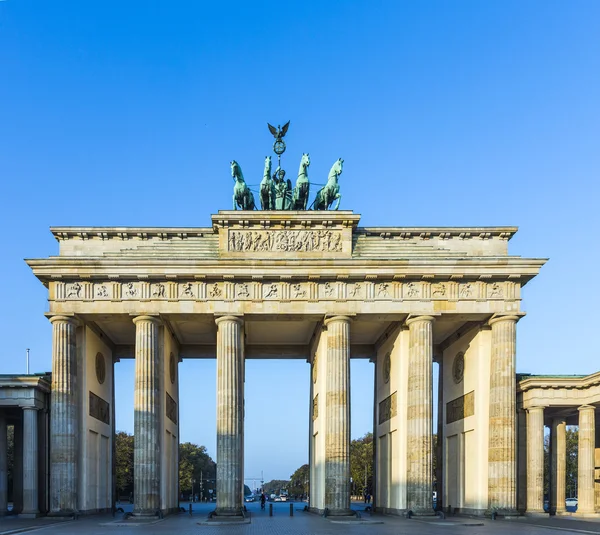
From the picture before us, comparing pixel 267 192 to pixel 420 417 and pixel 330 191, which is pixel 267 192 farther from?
pixel 420 417

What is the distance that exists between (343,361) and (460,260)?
28.6 ft

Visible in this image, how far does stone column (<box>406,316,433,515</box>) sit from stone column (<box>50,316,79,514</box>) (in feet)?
61.4

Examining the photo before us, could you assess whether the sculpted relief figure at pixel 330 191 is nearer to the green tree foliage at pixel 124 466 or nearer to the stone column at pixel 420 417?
the stone column at pixel 420 417

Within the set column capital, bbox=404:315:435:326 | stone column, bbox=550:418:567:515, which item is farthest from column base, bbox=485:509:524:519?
column capital, bbox=404:315:435:326

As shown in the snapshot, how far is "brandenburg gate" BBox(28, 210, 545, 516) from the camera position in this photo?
38.3 meters

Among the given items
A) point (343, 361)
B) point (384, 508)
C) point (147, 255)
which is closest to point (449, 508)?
point (384, 508)

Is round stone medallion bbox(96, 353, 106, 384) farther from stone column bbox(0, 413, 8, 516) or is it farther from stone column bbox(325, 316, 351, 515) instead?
stone column bbox(325, 316, 351, 515)

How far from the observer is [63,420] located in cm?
3825

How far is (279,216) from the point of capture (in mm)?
40438

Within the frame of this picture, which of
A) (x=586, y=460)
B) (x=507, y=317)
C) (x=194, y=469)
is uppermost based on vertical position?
(x=507, y=317)

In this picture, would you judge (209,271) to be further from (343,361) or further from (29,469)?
(29,469)

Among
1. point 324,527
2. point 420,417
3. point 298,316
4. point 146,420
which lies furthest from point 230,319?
point 324,527

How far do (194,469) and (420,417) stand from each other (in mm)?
89765

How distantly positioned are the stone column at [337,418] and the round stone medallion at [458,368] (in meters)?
8.55
